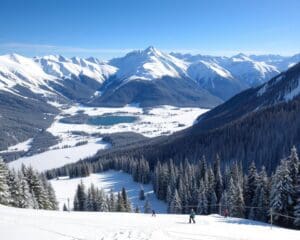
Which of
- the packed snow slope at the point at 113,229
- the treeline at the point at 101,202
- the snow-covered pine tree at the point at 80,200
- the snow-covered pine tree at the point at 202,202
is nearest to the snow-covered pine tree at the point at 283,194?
the packed snow slope at the point at 113,229

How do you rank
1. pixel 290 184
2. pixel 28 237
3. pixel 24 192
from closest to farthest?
pixel 28 237 < pixel 290 184 < pixel 24 192

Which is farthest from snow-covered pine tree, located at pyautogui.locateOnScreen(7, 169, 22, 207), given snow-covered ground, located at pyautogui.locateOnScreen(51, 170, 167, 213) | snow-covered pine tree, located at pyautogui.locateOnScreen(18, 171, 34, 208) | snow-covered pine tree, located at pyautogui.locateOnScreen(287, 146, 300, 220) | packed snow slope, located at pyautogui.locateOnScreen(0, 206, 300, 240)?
snow-covered ground, located at pyautogui.locateOnScreen(51, 170, 167, 213)

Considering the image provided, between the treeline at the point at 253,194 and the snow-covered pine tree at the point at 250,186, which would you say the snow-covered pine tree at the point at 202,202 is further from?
the snow-covered pine tree at the point at 250,186

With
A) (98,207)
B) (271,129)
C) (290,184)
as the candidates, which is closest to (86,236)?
(290,184)

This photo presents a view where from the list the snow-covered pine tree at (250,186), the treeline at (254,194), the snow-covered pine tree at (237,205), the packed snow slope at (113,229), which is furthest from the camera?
the snow-covered pine tree at (250,186)

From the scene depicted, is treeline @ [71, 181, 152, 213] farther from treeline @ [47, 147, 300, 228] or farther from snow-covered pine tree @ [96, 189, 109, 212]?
treeline @ [47, 147, 300, 228]

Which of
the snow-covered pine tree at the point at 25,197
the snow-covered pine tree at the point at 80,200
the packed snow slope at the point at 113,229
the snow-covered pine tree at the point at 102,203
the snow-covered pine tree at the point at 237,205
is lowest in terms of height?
the snow-covered pine tree at the point at 80,200

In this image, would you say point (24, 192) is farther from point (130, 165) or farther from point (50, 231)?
point (130, 165)
